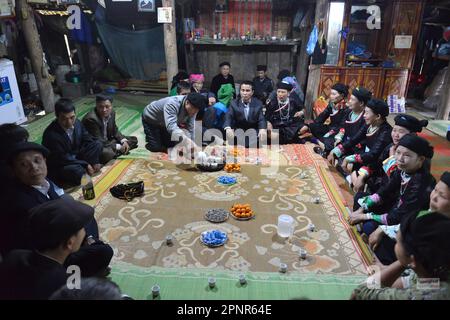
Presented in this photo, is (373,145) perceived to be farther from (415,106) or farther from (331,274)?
(415,106)

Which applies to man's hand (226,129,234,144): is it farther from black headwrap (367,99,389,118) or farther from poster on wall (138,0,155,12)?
poster on wall (138,0,155,12)

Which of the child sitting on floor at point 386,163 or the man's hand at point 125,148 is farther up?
the child sitting on floor at point 386,163

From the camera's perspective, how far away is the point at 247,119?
5.76 m

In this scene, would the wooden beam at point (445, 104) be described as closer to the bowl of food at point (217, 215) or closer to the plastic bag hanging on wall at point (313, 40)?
the plastic bag hanging on wall at point (313, 40)

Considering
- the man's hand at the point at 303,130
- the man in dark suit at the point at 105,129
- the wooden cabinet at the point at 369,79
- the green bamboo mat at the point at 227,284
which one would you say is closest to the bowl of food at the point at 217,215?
the green bamboo mat at the point at 227,284

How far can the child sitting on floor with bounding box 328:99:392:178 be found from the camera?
3.91 meters

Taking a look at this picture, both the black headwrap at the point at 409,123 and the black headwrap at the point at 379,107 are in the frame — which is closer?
the black headwrap at the point at 409,123

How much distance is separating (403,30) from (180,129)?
593 cm

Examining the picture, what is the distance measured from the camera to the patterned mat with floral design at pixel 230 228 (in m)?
2.72

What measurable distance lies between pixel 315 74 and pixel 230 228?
510 cm

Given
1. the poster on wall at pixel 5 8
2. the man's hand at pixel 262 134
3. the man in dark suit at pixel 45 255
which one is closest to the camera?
the man in dark suit at pixel 45 255

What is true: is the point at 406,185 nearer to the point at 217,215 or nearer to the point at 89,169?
the point at 217,215

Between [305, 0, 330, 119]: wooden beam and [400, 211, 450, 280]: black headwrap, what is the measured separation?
6016 millimetres

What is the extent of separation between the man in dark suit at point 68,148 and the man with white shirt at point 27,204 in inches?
→ 54.4
